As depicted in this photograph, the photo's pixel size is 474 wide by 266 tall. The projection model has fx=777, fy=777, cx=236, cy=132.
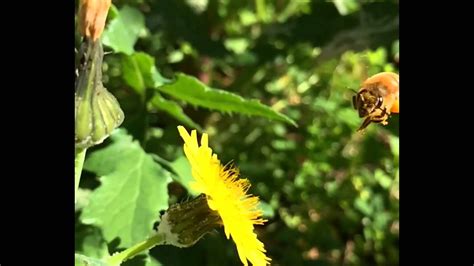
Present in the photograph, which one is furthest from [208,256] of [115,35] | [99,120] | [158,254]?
[99,120]

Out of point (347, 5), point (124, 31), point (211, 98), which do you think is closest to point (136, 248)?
point (211, 98)

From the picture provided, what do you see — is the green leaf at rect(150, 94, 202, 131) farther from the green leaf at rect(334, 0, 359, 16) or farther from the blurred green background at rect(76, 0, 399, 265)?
the green leaf at rect(334, 0, 359, 16)

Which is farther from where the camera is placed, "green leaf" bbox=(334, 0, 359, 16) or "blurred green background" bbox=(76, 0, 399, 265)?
"green leaf" bbox=(334, 0, 359, 16)

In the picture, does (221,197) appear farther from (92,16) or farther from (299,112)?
(299,112)

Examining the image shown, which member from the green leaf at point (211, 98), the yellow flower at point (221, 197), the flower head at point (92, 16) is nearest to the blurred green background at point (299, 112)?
the green leaf at point (211, 98)

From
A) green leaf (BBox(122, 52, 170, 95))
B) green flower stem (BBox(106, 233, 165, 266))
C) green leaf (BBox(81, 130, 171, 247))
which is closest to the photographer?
green flower stem (BBox(106, 233, 165, 266))

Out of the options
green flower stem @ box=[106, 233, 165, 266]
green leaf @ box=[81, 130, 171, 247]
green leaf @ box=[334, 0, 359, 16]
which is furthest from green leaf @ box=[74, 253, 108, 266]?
green leaf @ box=[334, 0, 359, 16]

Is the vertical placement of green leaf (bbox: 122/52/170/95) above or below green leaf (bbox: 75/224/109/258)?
above
